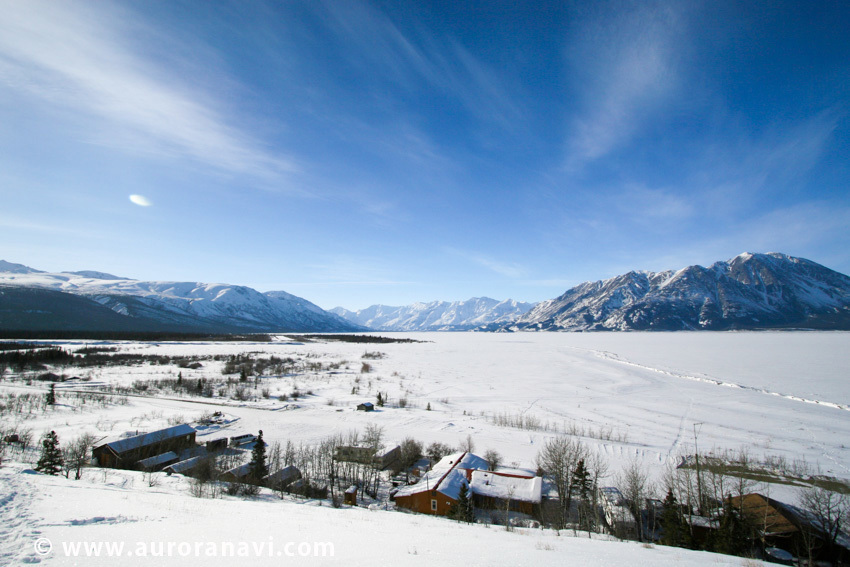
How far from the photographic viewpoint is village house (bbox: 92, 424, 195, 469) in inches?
943

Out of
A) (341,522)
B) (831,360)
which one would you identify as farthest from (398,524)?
(831,360)

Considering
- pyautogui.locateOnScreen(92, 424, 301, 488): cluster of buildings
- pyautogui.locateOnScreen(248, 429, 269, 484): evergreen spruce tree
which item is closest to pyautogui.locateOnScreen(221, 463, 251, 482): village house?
pyautogui.locateOnScreen(92, 424, 301, 488): cluster of buildings

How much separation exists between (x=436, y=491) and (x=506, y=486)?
4.57 meters

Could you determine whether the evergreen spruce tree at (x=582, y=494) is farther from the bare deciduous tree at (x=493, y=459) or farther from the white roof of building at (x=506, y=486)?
the bare deciduous tree at (x=493, y=459)

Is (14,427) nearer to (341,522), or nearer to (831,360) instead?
(341,522)

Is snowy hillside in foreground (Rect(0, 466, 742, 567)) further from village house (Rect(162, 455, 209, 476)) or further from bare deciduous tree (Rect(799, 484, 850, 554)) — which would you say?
bare deciduous tree (Rect(799, 484, 850, 554))

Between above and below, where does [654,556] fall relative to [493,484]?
above

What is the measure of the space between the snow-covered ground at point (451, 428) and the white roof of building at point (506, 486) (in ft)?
14.5

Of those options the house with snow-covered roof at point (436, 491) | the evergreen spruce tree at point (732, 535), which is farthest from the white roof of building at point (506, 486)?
the evergreen spruce tree at point (732, 535)

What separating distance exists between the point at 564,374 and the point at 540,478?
48.2m

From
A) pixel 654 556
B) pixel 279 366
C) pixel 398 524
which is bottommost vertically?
pixel 279 366

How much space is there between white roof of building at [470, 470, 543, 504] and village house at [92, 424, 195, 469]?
2257 cm

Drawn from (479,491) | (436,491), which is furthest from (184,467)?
(479,491)

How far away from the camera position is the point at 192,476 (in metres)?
21.4
